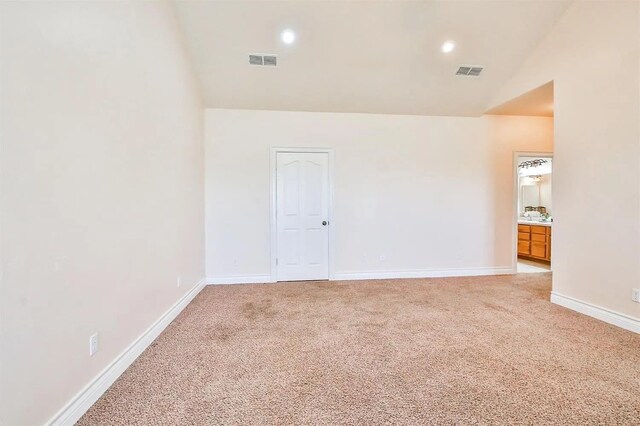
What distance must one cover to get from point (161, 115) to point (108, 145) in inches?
37.6

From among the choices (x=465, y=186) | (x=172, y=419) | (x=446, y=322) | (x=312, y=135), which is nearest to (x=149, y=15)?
(x=312, y=135)

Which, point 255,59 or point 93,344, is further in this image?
point 255,59

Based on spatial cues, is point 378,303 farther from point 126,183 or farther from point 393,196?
point 126,183

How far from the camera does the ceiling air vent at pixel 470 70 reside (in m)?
3.86

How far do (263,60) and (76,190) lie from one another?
276 centimetres

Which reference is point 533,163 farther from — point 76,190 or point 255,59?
point 76,190

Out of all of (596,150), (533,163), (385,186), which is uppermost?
(533,163)

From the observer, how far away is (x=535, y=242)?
5.96 metres

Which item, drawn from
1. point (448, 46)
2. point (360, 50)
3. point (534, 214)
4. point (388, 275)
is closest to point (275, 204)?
point (388, 275)

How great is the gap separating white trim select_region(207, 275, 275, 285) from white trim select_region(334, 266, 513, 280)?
109 cm

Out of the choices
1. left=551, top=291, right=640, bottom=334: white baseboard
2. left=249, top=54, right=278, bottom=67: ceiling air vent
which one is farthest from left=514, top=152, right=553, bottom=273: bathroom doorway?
left=249, top=54, right=278, bottom=67: ceiling air vent

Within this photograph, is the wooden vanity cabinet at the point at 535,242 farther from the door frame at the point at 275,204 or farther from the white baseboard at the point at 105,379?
the white baseboard at the point at 105,379

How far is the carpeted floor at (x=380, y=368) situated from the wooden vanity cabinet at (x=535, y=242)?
9.84 feet

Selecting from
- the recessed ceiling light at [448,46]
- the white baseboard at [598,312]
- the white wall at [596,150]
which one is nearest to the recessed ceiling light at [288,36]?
the recessed ceiling light at [448,46]
